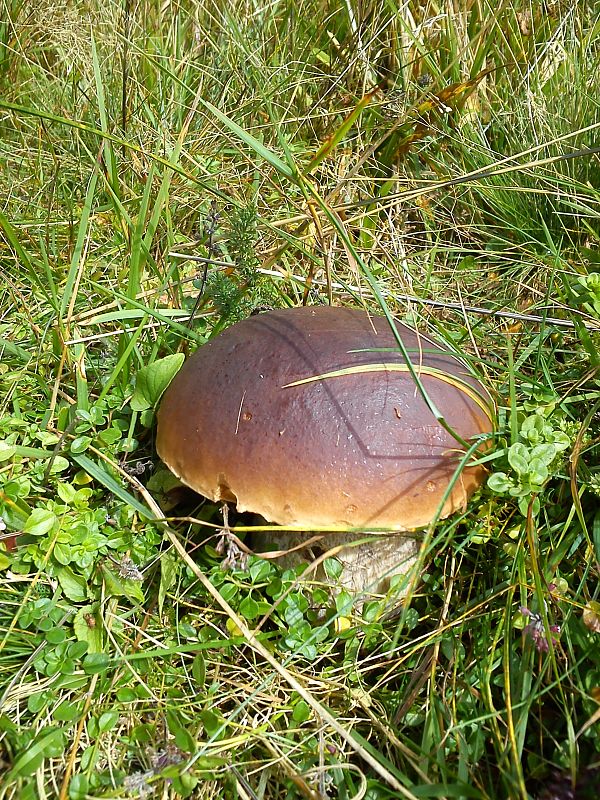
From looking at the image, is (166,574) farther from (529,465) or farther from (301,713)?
(529,465)

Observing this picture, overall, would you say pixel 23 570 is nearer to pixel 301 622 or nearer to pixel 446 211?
pixel 301 622

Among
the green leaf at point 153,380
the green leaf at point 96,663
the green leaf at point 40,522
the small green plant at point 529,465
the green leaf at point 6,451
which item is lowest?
the green leaf at point 96,663

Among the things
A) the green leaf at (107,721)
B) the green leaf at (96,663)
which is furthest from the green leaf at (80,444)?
the green leaf at (107,721)

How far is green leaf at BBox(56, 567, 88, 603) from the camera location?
4.66 feet

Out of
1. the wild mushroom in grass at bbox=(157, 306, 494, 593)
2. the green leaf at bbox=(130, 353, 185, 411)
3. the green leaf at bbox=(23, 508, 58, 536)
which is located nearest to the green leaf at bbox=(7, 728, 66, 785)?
the green leaf at bbox=(23, 508, 58, 536)

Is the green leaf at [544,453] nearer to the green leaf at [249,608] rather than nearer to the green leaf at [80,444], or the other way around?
the green leaf at [249,608]

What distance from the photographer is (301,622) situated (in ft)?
4.63

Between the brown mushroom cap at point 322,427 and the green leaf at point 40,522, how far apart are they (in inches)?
12.6

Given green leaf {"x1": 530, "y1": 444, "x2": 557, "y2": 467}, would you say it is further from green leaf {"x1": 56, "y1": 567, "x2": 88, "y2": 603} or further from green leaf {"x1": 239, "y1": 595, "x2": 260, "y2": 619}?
green leaf {"x1": 56, "y1": 567, "x2": 88, "y2": 603}

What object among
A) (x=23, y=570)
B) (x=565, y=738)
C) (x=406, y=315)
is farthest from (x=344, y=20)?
(x=565, y=738)

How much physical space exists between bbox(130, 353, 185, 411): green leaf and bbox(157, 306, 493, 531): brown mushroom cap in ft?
0.56

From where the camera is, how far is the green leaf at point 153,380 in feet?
5.35

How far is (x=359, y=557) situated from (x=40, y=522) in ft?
2.49

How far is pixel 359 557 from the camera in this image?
149 centimetres
